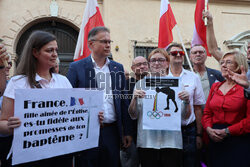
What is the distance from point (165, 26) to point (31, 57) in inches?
142

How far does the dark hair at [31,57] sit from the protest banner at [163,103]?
4.04 ft

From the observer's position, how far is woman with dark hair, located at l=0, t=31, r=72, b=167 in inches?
66.0

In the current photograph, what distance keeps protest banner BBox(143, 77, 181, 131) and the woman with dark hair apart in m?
1.02

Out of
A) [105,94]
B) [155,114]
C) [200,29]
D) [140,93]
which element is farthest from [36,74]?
[200,29]

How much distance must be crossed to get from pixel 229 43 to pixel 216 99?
8.86 m

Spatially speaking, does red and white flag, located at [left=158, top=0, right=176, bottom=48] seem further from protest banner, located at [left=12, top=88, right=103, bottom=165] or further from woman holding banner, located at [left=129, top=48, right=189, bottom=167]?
protest banner, located at [left=12, top=88, right=103, bottom=165]

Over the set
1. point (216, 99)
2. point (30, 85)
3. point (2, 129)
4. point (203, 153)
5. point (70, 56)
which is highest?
point (70, 56)

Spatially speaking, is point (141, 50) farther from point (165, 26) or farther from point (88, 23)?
point (88, 23)

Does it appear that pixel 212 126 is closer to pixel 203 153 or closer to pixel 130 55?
pixel 203 153

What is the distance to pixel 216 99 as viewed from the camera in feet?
8.63

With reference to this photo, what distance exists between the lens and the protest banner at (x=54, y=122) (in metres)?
1.65

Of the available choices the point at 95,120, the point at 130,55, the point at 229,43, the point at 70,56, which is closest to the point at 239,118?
the point at 95,120

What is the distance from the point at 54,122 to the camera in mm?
1853

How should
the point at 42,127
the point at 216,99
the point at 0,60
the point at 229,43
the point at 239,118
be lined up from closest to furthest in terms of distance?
the point at 42,127, the point at 0,60, the point at 239,118, the point at 216,99, the point at 229,43
